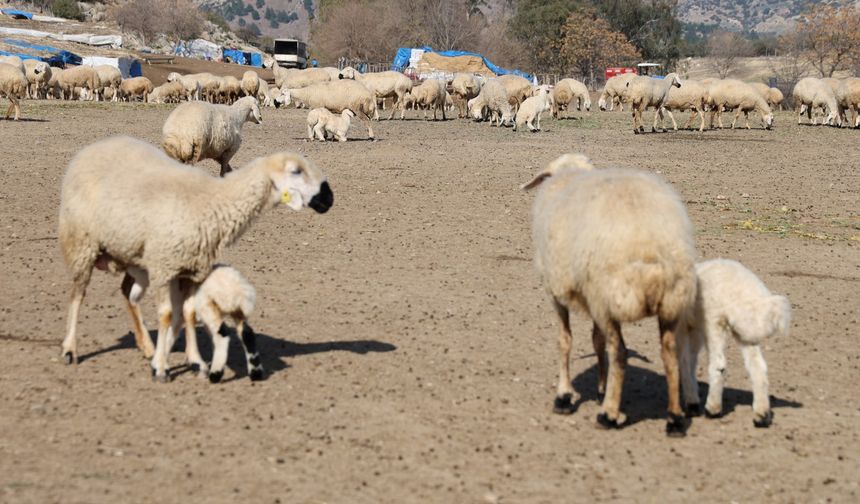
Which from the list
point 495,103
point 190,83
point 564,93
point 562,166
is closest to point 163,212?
point 562,166

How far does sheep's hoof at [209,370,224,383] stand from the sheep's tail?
334 centimetres

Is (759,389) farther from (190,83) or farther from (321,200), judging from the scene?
(190,83)

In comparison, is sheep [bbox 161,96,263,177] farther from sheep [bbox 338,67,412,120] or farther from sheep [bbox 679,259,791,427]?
sheep [bbox 338,67,412,120]

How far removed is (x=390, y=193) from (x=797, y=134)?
754 inches

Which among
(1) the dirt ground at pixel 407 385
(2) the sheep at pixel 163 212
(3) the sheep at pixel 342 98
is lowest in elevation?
(1) the dirt ground at pixel 407 385

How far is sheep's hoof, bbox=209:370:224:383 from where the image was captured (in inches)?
275

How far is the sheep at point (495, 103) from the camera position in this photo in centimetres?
3319

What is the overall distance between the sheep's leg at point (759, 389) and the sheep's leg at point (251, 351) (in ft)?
10.4

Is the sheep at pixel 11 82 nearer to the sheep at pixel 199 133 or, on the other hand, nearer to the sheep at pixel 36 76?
the sheep at pixel 36 76

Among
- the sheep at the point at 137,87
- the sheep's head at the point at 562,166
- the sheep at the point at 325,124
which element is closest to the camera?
the sheep's head at the point at 562,166

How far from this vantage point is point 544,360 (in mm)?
7828

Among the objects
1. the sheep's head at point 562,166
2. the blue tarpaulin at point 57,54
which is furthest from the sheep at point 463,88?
the sheep's head at point 562,166

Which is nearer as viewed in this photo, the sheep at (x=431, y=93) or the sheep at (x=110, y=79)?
the sheep at (x=431, y=93)

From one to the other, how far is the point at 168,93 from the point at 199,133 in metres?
31.3
